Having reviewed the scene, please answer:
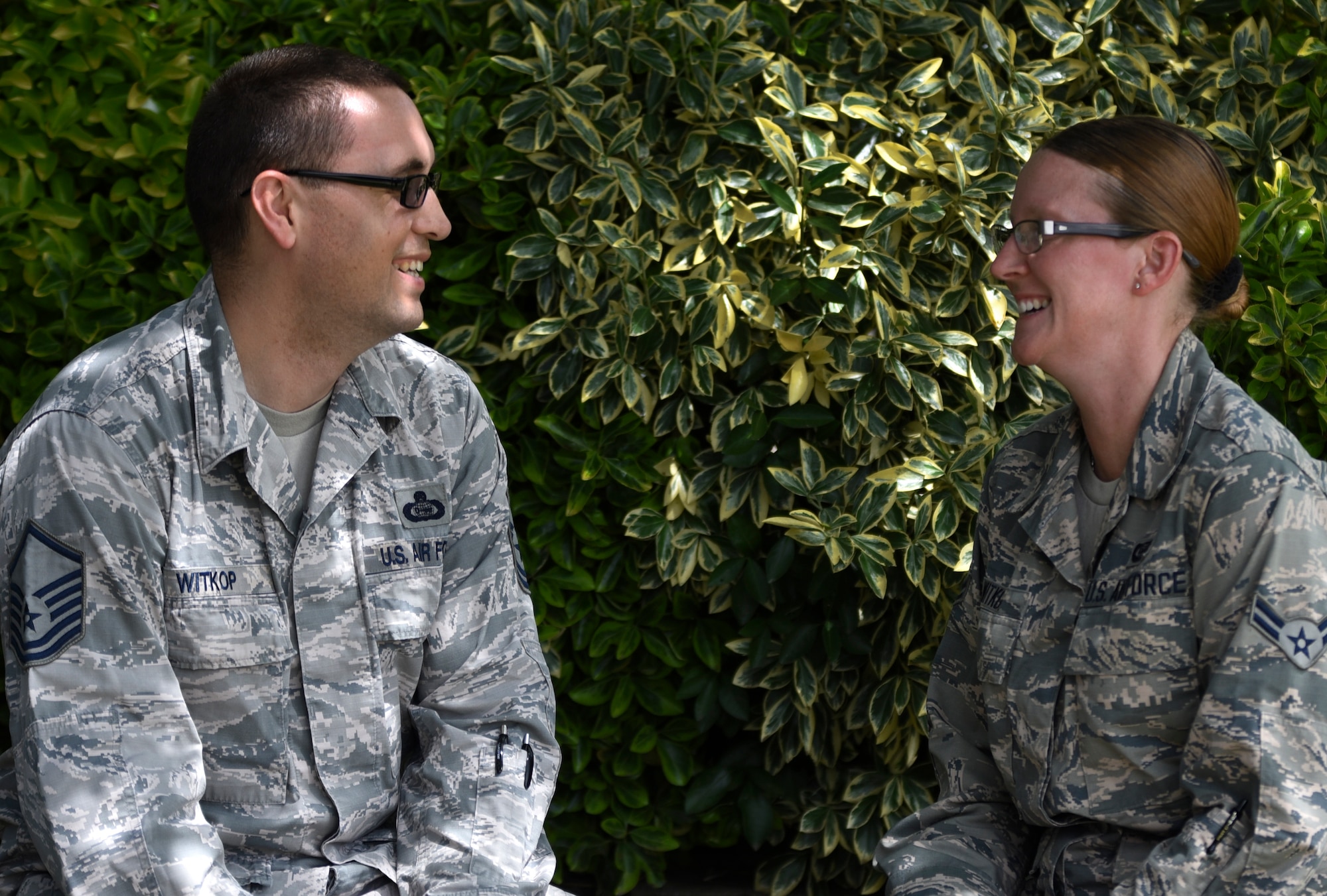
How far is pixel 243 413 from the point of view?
7.23 feet

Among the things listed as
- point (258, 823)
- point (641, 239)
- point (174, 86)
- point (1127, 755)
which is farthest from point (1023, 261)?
point (174, 86)

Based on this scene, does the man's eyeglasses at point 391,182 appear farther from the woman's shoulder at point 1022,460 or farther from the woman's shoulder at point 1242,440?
the woman's shoulder at point 1242,440

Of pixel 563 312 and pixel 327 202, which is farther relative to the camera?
pixel 563 312

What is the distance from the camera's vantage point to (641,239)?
121 inches

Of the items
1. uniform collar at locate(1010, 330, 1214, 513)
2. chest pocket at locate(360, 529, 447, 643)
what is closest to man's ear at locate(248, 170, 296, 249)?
chest pocket at locate(360, 529, 447, 643)

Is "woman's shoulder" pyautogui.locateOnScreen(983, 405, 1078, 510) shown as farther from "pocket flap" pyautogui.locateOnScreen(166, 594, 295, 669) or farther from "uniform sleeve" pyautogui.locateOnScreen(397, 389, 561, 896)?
"pocket flap" pyautogui.locateOnScreen(166, 594, 295, 669)

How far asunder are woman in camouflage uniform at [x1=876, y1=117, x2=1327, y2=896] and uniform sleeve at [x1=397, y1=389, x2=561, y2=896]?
636 mm

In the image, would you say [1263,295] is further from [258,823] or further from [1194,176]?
[258,823]

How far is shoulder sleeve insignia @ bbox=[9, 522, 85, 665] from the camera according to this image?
2.00 metres

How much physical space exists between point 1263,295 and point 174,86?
2502mm

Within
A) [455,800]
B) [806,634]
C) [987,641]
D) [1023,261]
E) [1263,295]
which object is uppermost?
[1023,261]

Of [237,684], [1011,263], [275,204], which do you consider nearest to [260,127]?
[275,204]

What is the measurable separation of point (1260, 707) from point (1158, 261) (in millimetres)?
697

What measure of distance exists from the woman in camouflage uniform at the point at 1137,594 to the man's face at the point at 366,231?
1014 mm
